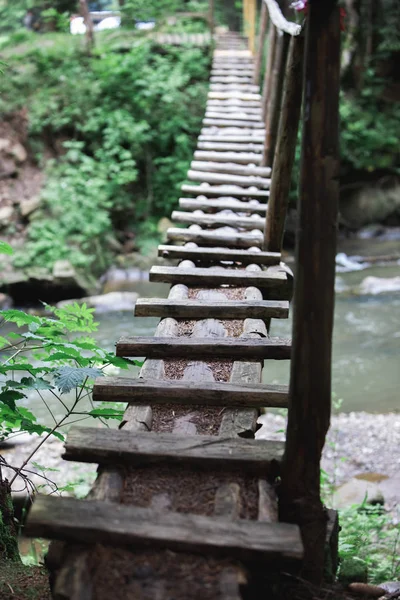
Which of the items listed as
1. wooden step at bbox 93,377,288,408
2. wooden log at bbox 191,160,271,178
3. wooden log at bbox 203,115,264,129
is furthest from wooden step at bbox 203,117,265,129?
wooden step at bbox 93,377,288,408

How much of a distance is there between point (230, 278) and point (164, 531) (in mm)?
2127

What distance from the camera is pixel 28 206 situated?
10070 mm

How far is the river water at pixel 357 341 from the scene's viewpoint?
7016 millimetres

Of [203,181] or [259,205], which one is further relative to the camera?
[203,181]

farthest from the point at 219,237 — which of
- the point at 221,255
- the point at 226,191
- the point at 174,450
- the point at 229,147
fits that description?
the point at 174,450

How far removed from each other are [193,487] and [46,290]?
25.3 feet

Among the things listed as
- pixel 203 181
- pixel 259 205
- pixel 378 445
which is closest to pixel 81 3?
pixel 203 181

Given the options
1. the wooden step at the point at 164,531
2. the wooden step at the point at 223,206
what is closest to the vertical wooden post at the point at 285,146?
the wooden step at the point at 223,206

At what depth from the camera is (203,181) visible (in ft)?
A: 18.2

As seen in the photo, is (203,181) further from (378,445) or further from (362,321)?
(362,321)

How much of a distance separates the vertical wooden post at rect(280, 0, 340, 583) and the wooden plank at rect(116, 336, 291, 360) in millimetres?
814

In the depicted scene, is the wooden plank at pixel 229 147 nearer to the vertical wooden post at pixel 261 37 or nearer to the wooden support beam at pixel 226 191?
the wooden support beam at pixel 226 191

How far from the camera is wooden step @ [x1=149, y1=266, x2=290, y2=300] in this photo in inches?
139

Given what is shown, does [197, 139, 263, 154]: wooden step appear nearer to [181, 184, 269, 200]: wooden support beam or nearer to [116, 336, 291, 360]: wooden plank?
[181, 184, 269, 200]: wooden support beam
